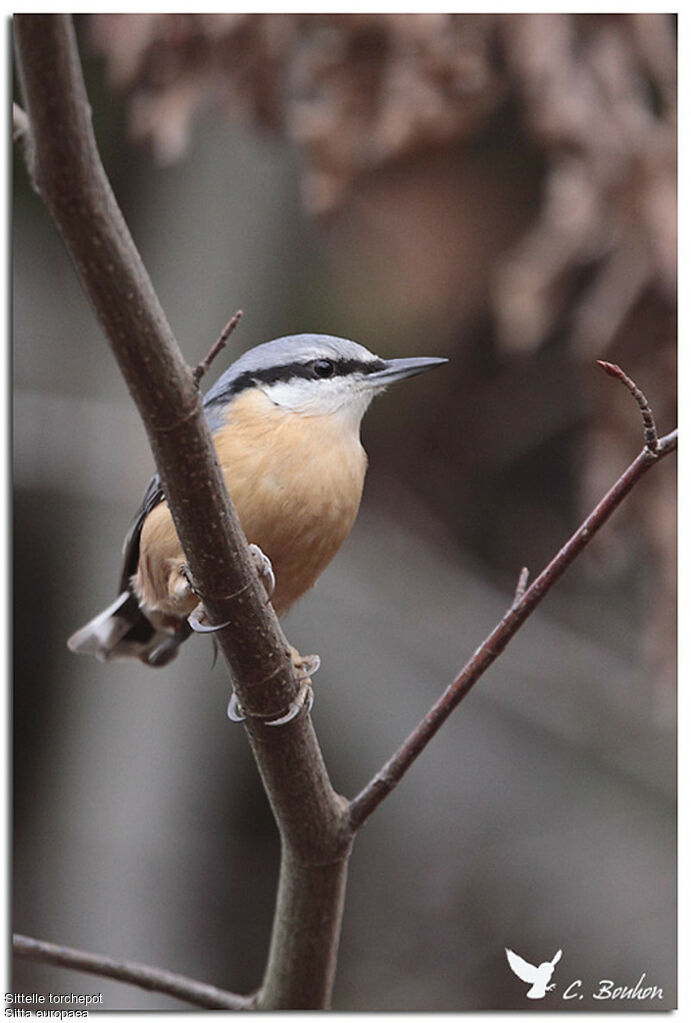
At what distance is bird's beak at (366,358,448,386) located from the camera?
6.75 ft

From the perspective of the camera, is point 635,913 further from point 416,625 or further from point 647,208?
point 647,208

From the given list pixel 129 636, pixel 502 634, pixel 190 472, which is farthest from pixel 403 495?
pixel 190 472

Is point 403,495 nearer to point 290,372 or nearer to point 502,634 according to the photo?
point 290,372

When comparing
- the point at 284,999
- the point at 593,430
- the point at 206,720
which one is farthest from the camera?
the point at 206,720

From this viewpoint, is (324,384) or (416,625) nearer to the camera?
(324,384)

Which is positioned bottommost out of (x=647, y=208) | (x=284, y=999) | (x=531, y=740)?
(x=531, y=740)

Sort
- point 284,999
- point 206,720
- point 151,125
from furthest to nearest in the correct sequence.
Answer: point 206,720 < point 151,125 < point 284,999

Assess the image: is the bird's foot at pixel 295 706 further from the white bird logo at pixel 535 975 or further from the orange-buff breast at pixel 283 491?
the white bird logo at pixel 535 975

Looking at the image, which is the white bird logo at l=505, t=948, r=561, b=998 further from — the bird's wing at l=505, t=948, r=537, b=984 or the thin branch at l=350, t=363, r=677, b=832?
the thin branch at l=350, t=363, r=677, b=832

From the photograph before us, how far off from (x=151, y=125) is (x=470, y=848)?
9.34 feet

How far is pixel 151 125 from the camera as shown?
3125mm

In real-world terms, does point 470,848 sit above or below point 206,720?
below

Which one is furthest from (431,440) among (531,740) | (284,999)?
(284,999)

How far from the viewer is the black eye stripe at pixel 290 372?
7.10 feet
